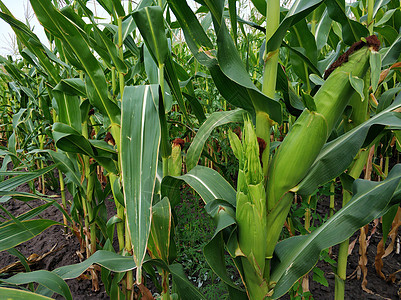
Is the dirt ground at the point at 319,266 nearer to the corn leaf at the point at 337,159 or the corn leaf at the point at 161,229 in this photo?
Result: the corn leaf at the point at 161,229

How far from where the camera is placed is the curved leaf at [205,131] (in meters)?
0.81

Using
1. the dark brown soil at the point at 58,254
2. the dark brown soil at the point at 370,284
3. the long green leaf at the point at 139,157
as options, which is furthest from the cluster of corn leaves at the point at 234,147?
the dark brown soil at the point at 370,284

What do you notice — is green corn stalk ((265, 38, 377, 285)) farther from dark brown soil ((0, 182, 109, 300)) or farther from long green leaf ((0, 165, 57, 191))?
dark brown soil ((0, 182, 109, 300))

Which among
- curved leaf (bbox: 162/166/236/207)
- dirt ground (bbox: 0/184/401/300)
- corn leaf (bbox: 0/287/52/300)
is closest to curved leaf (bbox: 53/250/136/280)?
corn leaf (bbox: 0/287/52/300)

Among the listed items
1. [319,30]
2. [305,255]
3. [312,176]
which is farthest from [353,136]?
[319,30]

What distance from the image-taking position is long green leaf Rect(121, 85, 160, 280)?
1.56 feet

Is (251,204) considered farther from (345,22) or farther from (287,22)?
(345,22)

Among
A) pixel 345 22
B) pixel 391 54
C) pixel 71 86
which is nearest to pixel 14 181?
→ pixel 71 86

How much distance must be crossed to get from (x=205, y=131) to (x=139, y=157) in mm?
315

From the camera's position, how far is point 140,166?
53cm

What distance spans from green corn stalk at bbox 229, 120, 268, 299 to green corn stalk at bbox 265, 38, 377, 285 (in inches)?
2.5

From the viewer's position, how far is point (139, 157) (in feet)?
1.79

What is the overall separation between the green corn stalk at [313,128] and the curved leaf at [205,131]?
21 centimetres

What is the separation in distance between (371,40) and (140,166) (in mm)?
577
